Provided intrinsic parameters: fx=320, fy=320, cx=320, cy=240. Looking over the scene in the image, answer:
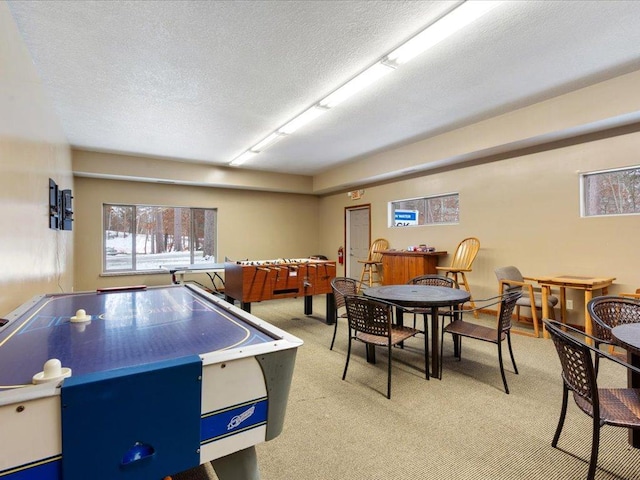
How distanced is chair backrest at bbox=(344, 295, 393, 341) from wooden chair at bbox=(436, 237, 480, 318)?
2718 mm

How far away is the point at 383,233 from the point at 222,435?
6.28m

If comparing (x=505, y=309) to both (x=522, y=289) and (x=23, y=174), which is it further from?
(x=23, y=174)

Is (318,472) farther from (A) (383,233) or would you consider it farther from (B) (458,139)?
(A) (383,233)

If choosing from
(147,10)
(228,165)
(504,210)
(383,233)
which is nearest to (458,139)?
(504,210)

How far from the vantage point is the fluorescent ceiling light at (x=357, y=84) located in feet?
10.1

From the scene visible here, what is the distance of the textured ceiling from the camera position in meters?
2.36

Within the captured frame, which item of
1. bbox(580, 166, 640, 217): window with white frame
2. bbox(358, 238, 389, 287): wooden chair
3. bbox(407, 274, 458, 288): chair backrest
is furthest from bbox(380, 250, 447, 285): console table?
bbox(580, 166, 640, 217): window with white frame

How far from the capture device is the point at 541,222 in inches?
178

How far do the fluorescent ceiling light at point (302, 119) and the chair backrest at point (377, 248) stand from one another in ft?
10.6

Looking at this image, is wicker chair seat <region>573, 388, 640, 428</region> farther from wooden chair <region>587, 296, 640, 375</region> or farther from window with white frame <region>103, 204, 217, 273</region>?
window with white frame <region>103, 204, 217, 273</region>

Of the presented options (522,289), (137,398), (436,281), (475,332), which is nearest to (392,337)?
(475,332)

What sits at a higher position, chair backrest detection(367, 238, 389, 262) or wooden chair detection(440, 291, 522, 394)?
chair backrest detection(367, 238, 389, 262)

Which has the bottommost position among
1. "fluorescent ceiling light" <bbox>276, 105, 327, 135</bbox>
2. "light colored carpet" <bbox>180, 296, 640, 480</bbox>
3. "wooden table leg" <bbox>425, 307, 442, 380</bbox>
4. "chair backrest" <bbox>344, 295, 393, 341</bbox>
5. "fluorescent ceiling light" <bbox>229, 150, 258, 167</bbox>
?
"light colored carpet" <bbox>180, 296, 640, 480</bbox>

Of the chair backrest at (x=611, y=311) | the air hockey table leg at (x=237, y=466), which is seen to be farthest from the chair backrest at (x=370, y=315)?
the air hockey table leg at (x=237, y=466)
